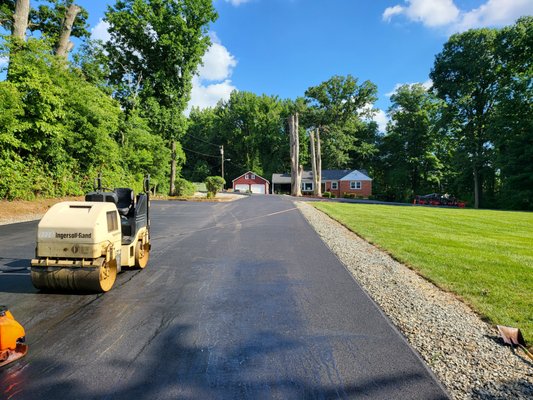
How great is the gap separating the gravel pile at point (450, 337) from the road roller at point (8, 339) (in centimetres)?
406

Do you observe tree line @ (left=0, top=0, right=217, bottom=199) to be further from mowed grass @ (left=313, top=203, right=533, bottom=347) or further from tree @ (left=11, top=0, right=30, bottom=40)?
mowed grass @ (left=313, top=203, right=533, bottom=347)

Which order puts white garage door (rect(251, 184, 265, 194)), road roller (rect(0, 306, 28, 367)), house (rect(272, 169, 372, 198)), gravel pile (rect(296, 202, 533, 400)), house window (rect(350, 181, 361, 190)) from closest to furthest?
gravel pile (rect(296, 202, 533, 400)), road roller (rect(0, 306, 28, 367)), house (rect(272, 169, 372, 198)), house window (rect(350, 181, 361, 190)), white garage door (rect(251, 184, 265, 194))

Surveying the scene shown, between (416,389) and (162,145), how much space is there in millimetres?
31113

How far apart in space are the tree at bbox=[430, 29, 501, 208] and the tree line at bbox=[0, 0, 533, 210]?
15cm

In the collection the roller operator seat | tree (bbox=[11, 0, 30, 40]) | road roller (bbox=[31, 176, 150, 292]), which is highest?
tree (bbox=[11, 0, 30, 40])

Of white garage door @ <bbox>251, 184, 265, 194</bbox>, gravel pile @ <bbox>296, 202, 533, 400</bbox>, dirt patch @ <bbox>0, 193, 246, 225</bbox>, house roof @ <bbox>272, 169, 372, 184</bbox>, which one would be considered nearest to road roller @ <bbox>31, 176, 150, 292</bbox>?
gravel pile @ <bbox>296, 202, 533, 400</bbox>

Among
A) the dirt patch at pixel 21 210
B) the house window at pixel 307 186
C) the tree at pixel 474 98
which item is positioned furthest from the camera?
the house window at pixel 307 186

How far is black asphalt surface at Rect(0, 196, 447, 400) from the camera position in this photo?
2.78 metres

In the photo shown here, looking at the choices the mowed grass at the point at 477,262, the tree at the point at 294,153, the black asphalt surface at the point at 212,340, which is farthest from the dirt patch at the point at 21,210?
the tree at the point at 294,153

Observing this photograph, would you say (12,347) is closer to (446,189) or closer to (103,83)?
(103,83)

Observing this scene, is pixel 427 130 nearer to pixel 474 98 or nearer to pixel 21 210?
pixel 474 98

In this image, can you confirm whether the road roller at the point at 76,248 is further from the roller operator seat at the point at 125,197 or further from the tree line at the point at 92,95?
the tree line at the point at 92,95

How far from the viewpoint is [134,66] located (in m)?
33.5

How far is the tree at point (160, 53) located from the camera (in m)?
31.6
